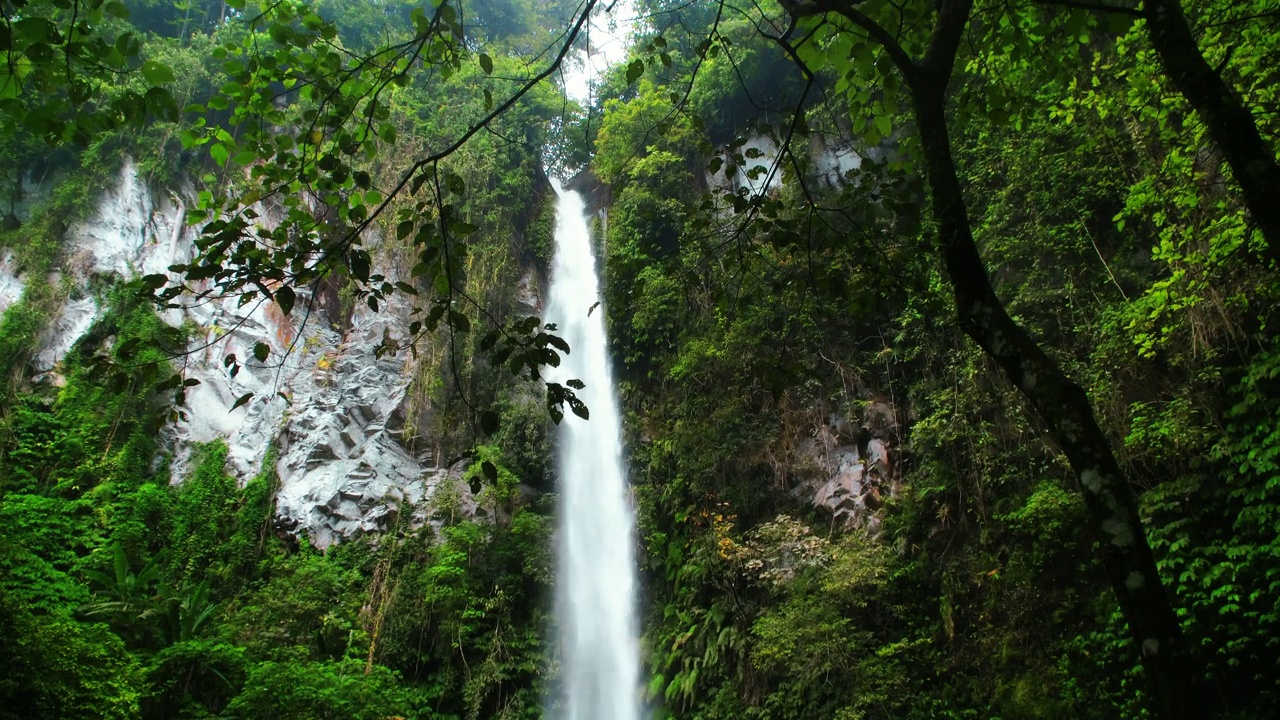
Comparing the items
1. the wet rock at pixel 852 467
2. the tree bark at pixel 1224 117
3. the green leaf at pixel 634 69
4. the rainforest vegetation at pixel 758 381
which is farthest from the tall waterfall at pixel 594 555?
the tree bark at pixel 1224 117

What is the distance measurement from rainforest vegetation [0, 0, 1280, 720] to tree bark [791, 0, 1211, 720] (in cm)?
1

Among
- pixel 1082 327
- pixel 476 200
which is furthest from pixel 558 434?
pixel 1082 327

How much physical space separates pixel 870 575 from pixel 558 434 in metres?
6.94

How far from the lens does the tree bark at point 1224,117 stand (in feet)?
6.42

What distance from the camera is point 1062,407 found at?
6.27ft

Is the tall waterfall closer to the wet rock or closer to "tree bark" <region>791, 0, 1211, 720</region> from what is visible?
the wet rock

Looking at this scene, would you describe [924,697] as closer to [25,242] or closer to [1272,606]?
[1272,606]

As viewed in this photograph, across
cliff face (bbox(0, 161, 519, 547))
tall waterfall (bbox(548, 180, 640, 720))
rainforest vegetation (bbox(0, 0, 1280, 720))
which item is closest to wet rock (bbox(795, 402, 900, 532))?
rainforest vegetation (bbox(0, 0, 1280, 720))

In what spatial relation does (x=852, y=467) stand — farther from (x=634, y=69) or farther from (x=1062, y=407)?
(x=1062, y=407)

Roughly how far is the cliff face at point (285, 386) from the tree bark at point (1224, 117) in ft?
36.3

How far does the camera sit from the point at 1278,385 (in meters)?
5.27

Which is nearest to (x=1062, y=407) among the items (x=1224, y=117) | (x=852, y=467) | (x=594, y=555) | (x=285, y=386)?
(x=1224, y=117)

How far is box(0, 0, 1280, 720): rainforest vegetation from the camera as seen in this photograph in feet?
8.05

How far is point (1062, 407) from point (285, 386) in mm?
13354
